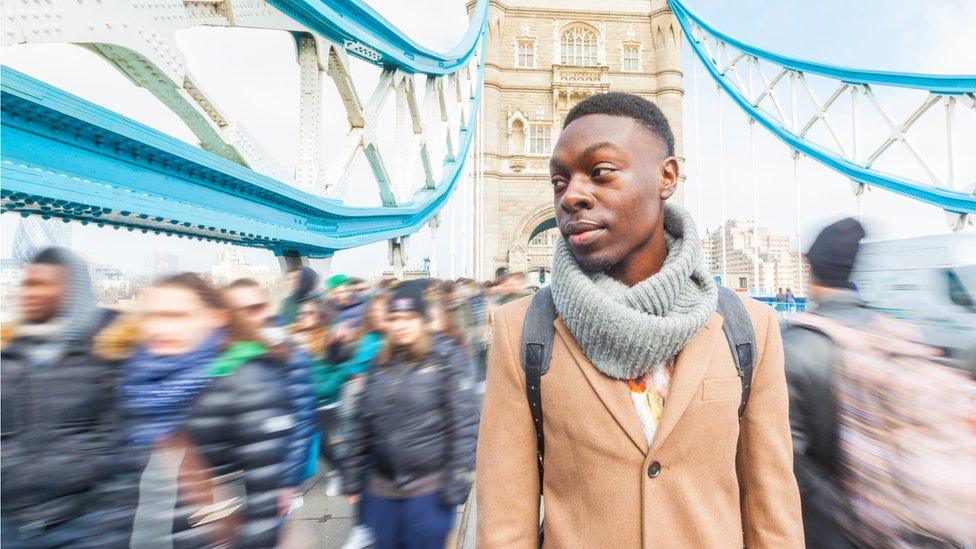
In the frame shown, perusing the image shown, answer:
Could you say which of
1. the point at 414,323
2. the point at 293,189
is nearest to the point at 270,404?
the point at 414,323

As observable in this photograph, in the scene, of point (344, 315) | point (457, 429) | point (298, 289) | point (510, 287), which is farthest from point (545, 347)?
point (510, 287)

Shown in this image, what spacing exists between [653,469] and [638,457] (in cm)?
4

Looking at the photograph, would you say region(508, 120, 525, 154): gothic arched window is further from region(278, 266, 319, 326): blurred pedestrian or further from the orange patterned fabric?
the orange patterned fabric

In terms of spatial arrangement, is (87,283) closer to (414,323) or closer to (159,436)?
(159,436)

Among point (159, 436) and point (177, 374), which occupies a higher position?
point (177, 374)

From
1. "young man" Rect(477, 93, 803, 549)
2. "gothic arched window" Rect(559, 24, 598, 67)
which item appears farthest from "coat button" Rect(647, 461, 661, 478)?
"gothic arched window" Rect(559, 24, 598, 67)

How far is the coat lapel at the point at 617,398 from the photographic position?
90 cm

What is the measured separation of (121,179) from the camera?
2.64 metres

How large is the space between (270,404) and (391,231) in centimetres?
621

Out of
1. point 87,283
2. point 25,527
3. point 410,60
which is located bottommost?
point 25,527

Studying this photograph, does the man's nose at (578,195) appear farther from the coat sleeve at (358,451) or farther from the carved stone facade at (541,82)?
the carved stone facade at (541,82)

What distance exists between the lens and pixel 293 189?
4.32 meters

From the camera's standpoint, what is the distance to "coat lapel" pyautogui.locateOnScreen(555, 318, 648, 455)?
90cm

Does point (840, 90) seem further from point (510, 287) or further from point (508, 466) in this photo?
point (508, 466)
